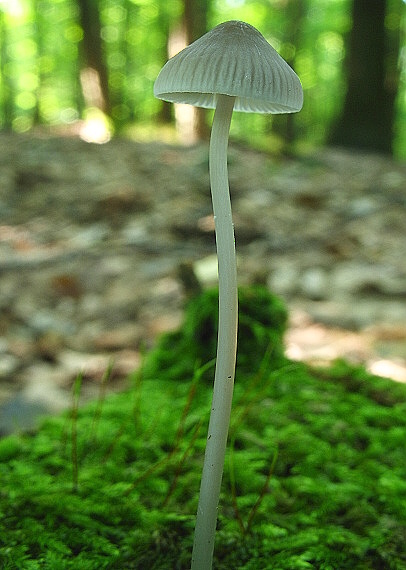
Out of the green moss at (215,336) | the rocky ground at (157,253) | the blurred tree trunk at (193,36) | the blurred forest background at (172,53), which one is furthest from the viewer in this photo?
the blurred tree trunk at (193,36)

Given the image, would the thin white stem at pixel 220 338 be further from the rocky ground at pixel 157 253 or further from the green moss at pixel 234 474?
the rocky ground at pixel 157 253

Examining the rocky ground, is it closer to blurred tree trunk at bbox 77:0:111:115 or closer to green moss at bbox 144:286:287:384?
green moss at bbox 144:286:287:384

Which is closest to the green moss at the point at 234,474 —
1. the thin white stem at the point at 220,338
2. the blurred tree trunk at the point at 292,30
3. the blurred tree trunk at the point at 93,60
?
the thin white stem at the point at 220,338

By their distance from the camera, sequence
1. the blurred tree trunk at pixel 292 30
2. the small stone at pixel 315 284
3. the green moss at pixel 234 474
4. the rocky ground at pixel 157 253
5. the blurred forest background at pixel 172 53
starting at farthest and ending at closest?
1. the blurred tree trunk at pixel 292 30
2. the blurred forest background at pixel 172 53
3. the small stone at pixel 315 284
4. the rocky ground at pixel 157 253
5. the green moss at pixel 234 474

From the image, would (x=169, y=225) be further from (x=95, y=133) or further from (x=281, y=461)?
(x=95, y=133)

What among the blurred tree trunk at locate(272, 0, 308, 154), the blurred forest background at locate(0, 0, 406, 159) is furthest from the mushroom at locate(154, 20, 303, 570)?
the blurred tree trunk at locate(272, 0, 308, 154)

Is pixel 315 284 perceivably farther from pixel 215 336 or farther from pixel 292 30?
pixel 292 30

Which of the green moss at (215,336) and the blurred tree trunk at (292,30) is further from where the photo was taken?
the blurred tree trunk at (292,30)
